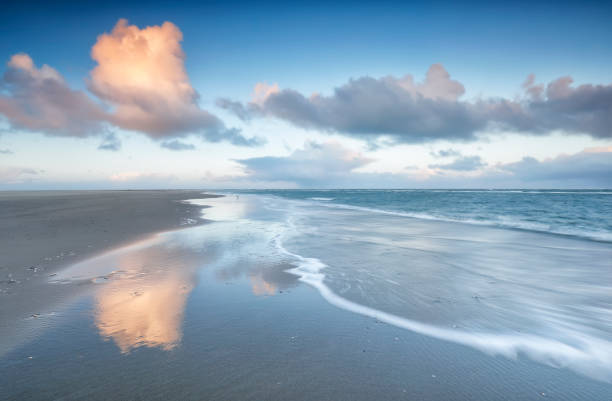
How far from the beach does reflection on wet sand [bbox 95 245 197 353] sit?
4 centimetres

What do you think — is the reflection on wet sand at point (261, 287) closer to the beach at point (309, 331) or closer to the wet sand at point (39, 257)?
the beach at point (309, 331)

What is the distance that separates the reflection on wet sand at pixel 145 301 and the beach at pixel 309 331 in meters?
0.04

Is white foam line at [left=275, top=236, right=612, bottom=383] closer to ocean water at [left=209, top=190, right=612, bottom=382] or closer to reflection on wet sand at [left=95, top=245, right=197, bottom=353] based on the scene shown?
ocean water at [left=209, top=190, right=612, bottom=382]

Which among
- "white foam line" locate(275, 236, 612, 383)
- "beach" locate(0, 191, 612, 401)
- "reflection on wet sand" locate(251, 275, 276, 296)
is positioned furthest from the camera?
"reflection on wet sand" locate(251, 275, 276, 296)

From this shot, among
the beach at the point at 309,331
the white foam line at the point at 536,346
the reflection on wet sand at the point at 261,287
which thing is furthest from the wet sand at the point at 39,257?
the white foam line at the point at 536,346

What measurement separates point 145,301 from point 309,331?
326 cm

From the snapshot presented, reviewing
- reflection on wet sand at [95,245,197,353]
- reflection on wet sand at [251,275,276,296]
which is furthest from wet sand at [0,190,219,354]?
reflection on wet sand at [251,275,276,296]

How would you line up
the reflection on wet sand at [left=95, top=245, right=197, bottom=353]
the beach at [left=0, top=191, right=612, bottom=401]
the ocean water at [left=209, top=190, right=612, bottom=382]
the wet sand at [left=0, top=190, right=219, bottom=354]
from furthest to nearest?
1. the wet sand at [left=0, top=190, right=219, bottom=354]
2. the ocean water at [left=209, top=190, right=612, bottom=382]
3. the reflection on wet sand at [left=95, top=245, right=197, bottom=353]
4. the beach at [left=0, top=191, right=612, bottom=401]

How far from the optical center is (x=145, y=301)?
17.4 feet

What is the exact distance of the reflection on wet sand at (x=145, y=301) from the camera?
4047 mm

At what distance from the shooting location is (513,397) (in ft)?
9.73

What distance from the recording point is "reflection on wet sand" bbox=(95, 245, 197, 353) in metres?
4.05

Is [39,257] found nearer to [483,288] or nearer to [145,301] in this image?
[145,301]

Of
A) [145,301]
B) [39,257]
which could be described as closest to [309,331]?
[145,301]
